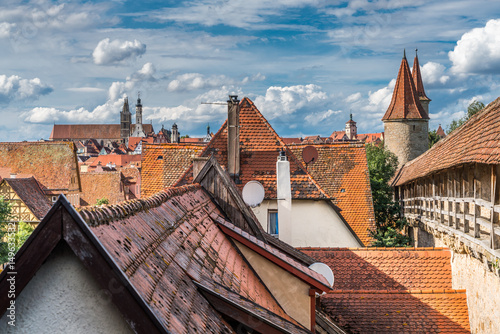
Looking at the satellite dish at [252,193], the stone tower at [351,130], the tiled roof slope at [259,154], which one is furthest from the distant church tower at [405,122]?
the stone tower at [351,130]

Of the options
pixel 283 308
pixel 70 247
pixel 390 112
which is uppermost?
pixel 390 112

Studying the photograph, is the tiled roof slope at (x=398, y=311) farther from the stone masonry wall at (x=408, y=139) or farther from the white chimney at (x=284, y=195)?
the stone masonry wall at (x=408, y=139)

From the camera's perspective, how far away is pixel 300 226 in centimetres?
1741

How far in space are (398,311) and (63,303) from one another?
10297 mm

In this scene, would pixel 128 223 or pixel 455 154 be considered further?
pixel 455 154

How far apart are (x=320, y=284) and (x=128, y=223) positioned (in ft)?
10.3

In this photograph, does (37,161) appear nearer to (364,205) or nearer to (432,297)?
(364,205)

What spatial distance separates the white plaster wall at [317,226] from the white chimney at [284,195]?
320cm

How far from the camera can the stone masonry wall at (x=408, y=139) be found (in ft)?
187

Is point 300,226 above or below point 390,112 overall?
below

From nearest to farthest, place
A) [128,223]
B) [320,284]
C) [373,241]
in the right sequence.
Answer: [128,223] < [320,284] < [373,241]

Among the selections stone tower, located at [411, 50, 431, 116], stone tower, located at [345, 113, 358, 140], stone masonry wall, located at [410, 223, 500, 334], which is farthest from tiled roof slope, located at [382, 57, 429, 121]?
stone tower, located at [345, 113, 358, 140]

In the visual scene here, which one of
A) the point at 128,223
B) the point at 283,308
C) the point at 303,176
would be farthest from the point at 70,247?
the point at 303,176

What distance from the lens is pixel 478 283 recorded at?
11.7 metres
